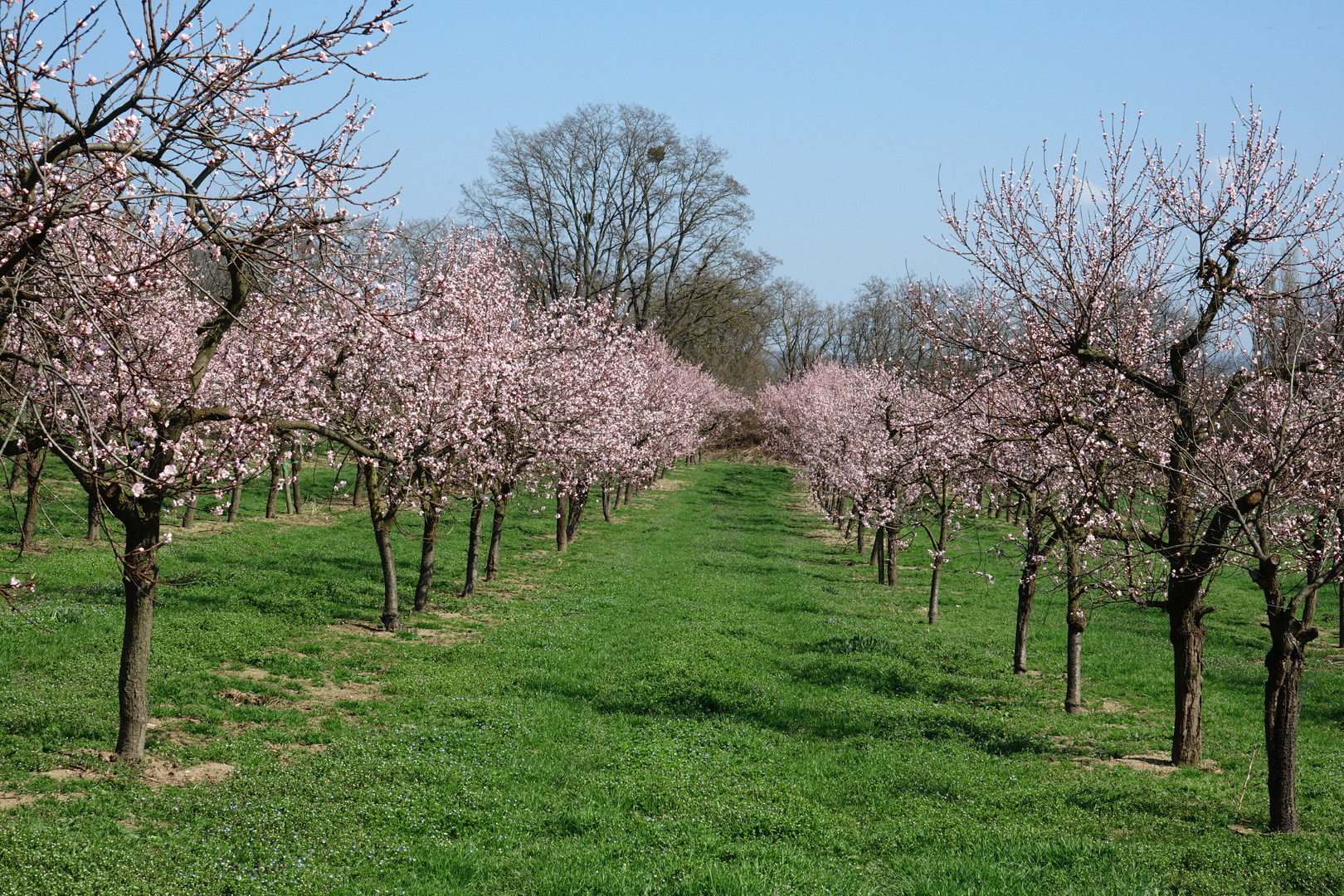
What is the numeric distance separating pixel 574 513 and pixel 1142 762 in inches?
830

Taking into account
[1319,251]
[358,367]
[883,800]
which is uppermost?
[1319,251]

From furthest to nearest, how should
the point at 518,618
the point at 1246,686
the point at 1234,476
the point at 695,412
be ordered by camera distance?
the point at 695,412
the point at 518,618
the point at 1246,686
the point at 1234,476

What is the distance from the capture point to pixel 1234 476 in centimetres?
984

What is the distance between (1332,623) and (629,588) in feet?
66.3

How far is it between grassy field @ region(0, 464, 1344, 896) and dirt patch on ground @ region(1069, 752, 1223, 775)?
0.37 feet

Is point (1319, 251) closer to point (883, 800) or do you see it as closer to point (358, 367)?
point (883, 800)

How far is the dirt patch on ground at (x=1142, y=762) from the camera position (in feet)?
35.6

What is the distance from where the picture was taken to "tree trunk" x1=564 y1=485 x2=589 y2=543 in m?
28.1

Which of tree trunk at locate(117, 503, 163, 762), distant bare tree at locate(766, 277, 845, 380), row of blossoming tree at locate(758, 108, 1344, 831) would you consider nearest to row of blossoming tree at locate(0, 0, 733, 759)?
tree trunk at locate(117, 503, 163, 762)

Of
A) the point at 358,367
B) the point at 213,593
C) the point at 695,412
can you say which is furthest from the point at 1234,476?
the point at 695,412

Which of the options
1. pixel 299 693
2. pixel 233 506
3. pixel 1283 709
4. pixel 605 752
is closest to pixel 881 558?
pixel 605 752

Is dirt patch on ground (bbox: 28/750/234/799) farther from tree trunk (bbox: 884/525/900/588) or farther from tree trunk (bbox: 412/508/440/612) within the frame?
tree trunk (bbox: 884/525/900/588)

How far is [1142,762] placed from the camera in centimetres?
1123

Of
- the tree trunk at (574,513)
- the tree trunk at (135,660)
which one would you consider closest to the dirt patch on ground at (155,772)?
the tree trunk at (135,660)
